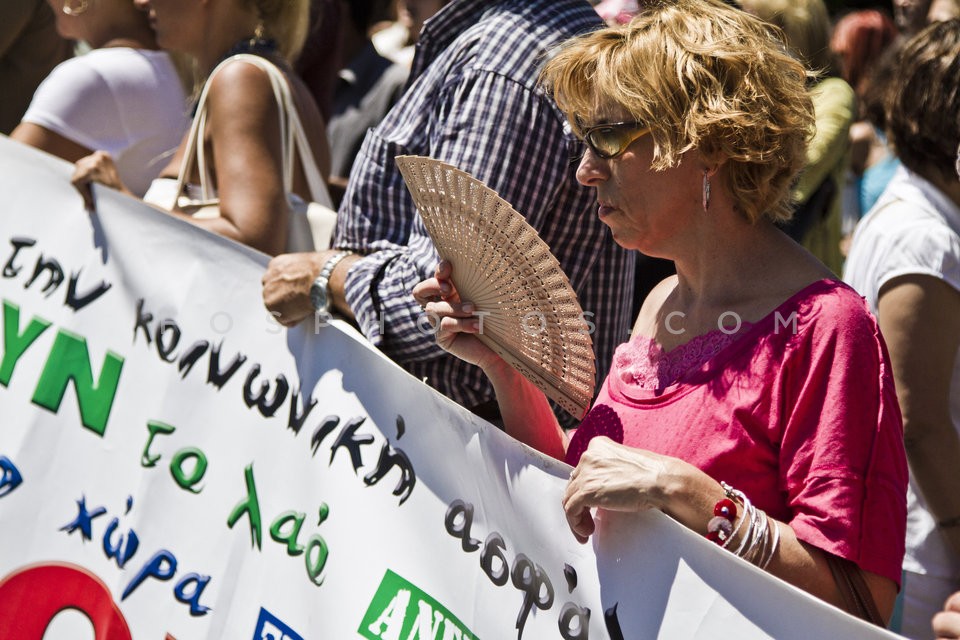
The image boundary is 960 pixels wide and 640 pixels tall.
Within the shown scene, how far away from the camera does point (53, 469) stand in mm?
2631

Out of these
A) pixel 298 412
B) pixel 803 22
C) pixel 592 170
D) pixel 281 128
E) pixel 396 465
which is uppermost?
pixel 803 22

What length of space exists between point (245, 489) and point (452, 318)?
64 centimetres

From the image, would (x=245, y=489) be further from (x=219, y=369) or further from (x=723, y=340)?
(x=723, y=340)

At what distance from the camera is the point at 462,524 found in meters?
1.90

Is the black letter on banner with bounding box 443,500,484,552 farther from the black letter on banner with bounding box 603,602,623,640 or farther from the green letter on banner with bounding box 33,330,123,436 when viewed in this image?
the green letter on banner with bounding box 33,330,123,436

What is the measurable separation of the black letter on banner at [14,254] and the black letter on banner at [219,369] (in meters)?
0.71

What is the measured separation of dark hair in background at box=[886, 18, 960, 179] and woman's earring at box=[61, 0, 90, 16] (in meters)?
2.26

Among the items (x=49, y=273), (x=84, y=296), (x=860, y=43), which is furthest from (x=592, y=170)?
(x=860, y=43)

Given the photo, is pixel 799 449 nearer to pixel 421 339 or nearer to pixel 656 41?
pixel 656 41

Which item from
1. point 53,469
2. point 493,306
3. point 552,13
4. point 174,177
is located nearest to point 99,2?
point 174,177

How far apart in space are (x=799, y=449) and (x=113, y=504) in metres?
1.53

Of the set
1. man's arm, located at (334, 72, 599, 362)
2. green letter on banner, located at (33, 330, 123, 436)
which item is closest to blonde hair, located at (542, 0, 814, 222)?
man's arm, located at (334, 72, 599, 362)

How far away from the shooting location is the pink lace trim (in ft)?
5.75

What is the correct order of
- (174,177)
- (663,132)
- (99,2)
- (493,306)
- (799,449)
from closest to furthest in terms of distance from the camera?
(799,449) < (663,132) < (493,306) < (174,177) < (99,2)
